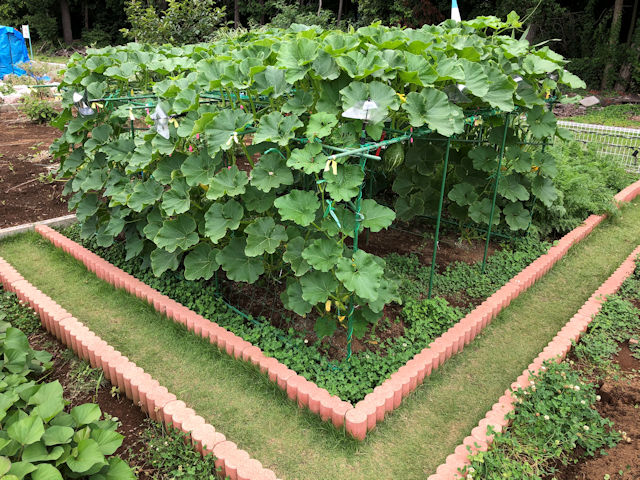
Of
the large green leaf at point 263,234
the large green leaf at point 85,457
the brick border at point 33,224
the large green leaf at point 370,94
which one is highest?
the large green leaf at point 370,94

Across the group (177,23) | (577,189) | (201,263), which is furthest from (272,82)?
(177,23)

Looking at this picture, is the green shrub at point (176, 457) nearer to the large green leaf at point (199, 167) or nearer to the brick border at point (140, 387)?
the brick border at point (140, 387)

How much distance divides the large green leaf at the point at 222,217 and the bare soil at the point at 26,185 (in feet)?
10.4

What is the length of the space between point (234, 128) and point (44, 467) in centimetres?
220

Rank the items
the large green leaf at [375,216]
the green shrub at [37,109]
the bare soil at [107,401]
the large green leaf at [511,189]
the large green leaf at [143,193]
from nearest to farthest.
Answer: the bare soil at [107,401] < the large green leaf at [375,216] < the large green leaf at [143,193] < the large green leaf at [511,189] < the green shrub at [37,109]

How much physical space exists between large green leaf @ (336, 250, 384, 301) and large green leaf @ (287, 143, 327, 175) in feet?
1.94

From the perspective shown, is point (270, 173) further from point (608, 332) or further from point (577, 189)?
point (577, 189)

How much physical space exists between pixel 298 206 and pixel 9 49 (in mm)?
21895

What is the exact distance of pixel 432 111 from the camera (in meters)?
3.17

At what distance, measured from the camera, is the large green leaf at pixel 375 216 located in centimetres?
306

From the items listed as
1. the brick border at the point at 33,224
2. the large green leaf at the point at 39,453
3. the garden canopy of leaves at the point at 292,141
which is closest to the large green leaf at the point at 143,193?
the garden canopy of leaves at the point at 292,141

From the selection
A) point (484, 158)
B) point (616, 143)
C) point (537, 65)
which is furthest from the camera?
point (616, 143)

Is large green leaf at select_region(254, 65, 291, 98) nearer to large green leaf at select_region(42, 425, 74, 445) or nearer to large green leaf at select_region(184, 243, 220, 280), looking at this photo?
large green leaf at select_region(184, 243, 220, 280)

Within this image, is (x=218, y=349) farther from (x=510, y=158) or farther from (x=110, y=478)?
(x=510, y=158)
